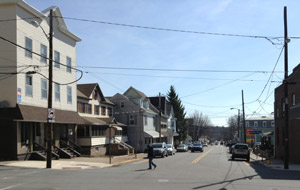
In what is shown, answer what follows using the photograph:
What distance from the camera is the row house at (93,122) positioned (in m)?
36.3

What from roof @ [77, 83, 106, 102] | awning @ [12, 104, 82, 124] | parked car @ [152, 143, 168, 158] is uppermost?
roof @ [77, 83, 106, 102]

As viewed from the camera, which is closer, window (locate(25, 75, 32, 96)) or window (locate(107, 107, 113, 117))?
window (locate(25, 75, 32, 96))

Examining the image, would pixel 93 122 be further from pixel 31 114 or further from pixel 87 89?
pixel 31 114

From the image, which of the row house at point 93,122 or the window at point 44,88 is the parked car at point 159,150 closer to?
the row house at point 93,122

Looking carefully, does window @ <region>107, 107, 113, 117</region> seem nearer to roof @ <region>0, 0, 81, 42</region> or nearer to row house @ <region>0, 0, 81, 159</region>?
roof @ <region>0, 0, 81, 42</region>

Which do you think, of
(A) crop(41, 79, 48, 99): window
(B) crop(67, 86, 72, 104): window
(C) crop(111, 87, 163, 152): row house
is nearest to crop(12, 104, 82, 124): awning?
(B) crop(67, 86, 72, 104): window

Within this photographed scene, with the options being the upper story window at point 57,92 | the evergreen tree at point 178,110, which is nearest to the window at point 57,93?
the upper story window at point 57,92

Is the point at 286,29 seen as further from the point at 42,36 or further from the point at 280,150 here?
the point at 42,36

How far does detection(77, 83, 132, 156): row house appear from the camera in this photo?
119ft

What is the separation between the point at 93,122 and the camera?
1436 inches

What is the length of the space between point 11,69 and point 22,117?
12.2 feet

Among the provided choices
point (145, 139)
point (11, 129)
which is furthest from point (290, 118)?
point (145, 139)

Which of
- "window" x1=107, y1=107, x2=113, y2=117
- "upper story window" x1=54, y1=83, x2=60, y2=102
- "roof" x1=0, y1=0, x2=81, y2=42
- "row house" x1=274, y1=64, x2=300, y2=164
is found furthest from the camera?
"window" x1=107, y1=107, x2=113, y2=117

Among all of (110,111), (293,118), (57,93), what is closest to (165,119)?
(110,111)
